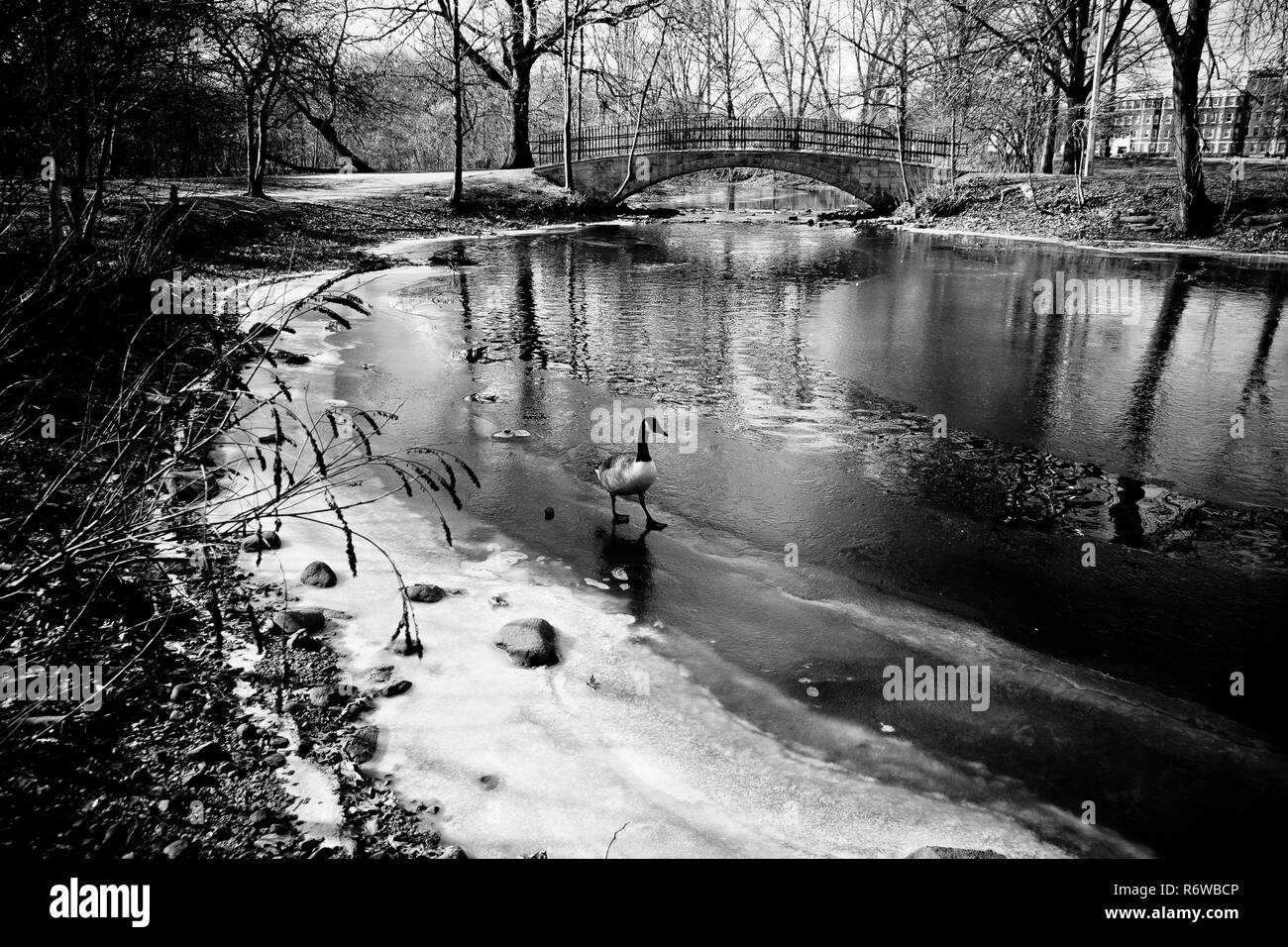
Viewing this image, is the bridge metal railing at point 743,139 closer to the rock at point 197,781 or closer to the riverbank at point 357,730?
the riverbank at point 357,730

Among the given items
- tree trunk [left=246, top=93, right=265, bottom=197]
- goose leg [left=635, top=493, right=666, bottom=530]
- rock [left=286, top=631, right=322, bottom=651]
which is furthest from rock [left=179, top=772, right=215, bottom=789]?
tree trunk [left=246, top=93, right=265, bottom=197]

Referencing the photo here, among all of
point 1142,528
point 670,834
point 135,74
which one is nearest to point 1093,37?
point 1142,528

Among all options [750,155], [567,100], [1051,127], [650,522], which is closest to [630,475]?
[650,522]

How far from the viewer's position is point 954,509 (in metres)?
6.68

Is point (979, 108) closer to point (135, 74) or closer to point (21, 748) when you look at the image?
point (135, 74)

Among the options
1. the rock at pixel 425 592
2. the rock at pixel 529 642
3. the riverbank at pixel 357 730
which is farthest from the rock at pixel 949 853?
the rock at pixel 425 592

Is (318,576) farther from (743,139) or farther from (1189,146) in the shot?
(743,139)

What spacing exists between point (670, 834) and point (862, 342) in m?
10.2

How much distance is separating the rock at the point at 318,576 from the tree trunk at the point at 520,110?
34908mm

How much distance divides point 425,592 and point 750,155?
125ft

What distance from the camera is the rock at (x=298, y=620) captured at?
15.1 feet

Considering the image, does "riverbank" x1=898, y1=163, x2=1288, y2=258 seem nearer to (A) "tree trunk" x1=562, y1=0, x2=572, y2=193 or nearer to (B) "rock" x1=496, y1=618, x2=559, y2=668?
(A) "tree trunk" x1=562, y1=0, x2=572, y2=193

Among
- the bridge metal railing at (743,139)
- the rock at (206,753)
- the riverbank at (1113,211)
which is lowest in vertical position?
the rock at (206,753)

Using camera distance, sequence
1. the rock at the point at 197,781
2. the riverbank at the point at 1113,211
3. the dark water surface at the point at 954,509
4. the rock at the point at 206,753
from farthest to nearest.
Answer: the riverbank at the point at 1113,211
the dark water surface at the point at 954,509
the rock at the point at 206,753
the rock at the point at 197,781
